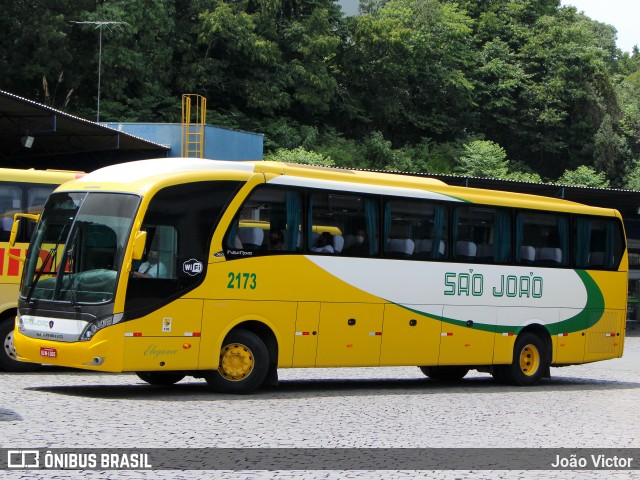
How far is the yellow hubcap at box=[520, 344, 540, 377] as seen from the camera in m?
21.0

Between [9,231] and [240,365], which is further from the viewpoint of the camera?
[9,231]

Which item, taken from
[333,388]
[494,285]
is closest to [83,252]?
[333,388]

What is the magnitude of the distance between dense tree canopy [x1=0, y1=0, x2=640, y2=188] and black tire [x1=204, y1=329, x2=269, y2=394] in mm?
39635

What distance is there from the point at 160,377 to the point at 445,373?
621 centimetres

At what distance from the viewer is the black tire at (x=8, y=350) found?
18330 mm

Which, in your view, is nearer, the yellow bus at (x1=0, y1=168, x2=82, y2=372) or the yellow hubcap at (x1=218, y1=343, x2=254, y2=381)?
the yellow hubcap at (x1=218, y1=343, x2=254, y2=381)

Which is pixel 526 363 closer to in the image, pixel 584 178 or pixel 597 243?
pixel 597 243

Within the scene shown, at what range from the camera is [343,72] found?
71.4 meters

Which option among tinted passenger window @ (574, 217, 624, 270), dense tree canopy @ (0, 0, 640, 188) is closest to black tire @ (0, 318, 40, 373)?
tinted passenger window @ (574, 217, 624, 270)

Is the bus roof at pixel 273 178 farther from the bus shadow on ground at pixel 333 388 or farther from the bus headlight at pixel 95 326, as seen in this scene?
the bus shadow on ground at pixel 333 388

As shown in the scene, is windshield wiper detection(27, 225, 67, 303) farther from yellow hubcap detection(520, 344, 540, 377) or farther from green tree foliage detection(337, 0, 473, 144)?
green tree foliage detection(337, 0, 473, 144)

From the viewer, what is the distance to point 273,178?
1695 cm

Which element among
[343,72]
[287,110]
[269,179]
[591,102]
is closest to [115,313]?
[269,179]

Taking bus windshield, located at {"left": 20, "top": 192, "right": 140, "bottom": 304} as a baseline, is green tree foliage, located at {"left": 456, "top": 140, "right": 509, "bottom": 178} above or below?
above
